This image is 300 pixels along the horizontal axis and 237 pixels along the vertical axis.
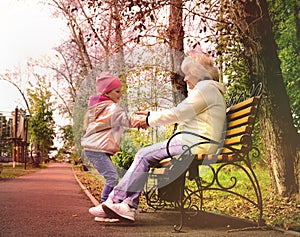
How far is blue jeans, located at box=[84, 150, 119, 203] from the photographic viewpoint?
2.22m

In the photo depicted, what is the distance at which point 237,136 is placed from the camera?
2.30 meters

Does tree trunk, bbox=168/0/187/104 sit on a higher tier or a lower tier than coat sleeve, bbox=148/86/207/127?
higher

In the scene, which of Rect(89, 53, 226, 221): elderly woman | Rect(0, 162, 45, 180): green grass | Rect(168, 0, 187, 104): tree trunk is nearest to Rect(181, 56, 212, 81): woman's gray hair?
Rect(89, 53, 226, 221): elderly woman

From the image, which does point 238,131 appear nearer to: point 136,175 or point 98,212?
point 136,175

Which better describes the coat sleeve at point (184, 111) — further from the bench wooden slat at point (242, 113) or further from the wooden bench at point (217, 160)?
the bench wooden slat at point (242, 113)

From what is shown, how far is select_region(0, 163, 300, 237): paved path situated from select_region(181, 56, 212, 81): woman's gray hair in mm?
595

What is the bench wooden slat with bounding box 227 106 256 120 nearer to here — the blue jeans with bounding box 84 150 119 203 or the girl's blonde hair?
the girl's blonde hair

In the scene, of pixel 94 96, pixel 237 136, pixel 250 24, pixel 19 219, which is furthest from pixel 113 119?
pixel 250 24

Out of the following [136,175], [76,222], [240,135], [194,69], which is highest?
[194,69]

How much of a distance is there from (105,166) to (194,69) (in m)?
0.50

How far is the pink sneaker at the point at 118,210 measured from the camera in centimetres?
217

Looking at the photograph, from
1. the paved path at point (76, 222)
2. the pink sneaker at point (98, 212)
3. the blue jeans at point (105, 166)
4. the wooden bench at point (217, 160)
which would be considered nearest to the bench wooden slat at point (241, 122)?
the wooden bench at point (217, 160)

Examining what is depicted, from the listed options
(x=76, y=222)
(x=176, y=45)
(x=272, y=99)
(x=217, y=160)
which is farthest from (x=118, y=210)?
(x=272, y=99)

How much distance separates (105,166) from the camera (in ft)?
7.35
